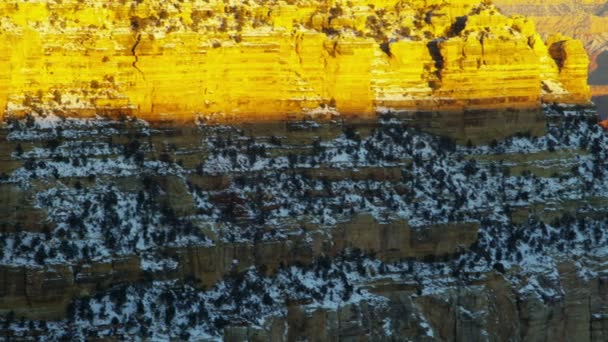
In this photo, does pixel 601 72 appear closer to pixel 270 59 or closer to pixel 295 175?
pixel 270 59

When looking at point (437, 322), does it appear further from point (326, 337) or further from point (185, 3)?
point (185, 3)

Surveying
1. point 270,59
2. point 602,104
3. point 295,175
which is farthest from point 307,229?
point 602,104

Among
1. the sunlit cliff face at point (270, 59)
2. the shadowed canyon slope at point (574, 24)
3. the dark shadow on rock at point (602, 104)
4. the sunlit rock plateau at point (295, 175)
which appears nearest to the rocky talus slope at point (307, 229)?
the sunlit rock plateau at point (295, 175)

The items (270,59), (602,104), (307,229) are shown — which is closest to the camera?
(307,229)

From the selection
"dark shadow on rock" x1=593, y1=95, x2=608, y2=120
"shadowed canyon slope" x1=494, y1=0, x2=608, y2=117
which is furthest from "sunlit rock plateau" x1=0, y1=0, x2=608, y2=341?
"shadowed canyon slope" x1=494, y1=0, x2=608, y2=117

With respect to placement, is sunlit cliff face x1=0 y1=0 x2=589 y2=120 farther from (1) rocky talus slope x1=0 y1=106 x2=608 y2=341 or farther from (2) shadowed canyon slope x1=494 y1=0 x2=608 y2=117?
(2) shadowed canyon slope x1=494 y1=0 x2=608 y2=117

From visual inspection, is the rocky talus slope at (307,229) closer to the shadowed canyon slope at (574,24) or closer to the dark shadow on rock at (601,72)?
the shadowed canyon slope at (574,24)
